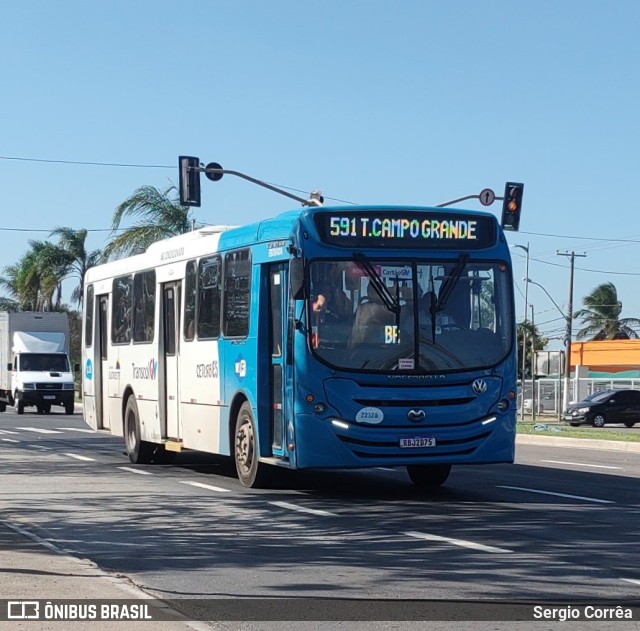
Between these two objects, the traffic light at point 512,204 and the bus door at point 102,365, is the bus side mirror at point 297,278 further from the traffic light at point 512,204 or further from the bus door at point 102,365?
the traffic light at point 512,204

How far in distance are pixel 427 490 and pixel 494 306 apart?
2715 millimetres

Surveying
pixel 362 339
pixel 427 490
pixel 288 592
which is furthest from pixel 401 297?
pixel 288 592

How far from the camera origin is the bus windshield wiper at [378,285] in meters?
15.2

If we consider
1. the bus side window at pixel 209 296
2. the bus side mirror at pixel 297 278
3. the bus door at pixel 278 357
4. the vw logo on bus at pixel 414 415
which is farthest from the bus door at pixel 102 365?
the vw logo on bus at pixel 414 415

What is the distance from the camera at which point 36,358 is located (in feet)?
166

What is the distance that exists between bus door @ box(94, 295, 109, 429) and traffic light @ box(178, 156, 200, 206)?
9076 mm

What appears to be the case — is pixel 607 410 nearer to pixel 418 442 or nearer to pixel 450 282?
pixel 450 282

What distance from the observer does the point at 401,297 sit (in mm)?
15250

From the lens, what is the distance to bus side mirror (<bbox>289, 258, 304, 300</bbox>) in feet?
49.1

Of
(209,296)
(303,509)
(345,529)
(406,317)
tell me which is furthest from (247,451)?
(345,529)

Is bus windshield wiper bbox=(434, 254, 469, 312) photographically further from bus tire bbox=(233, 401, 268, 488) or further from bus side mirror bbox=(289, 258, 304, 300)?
bus tire bbox=(233, 401, 268, 488)

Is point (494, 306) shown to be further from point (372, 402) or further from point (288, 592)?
point (288, 592)

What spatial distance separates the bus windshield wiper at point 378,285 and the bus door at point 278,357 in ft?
3.00

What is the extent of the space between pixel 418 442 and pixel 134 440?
8.02 m
